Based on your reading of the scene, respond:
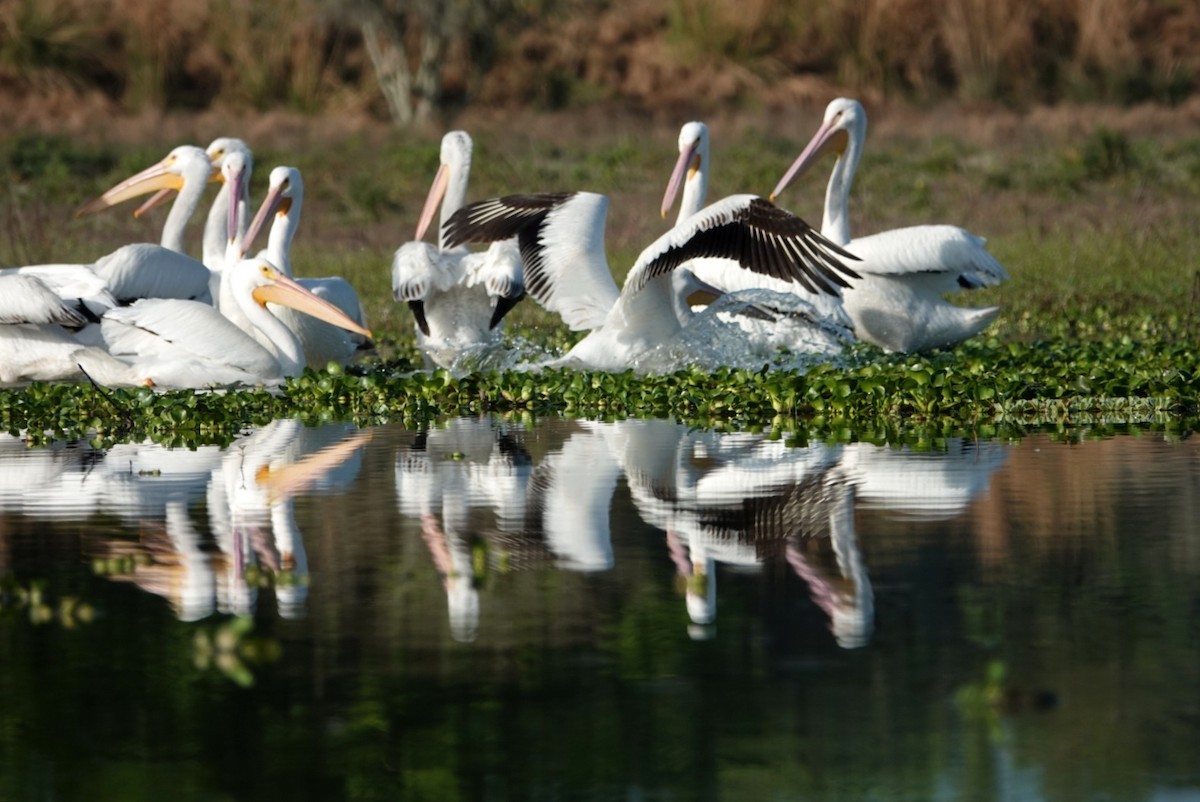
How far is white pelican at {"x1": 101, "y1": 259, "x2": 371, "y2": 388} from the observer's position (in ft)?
A: 29.3

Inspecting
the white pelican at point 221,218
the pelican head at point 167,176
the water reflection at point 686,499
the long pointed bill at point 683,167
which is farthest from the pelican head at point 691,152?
the pelican head at point 167,176

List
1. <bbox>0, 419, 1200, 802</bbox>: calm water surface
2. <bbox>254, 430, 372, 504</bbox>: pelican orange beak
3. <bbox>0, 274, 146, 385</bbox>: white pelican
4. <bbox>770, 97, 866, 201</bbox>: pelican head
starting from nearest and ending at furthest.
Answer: <bbox>0, 419, 1200, 802</bbox>: calm water surface
<bbox>254, 430, 372, 504</bbox>: pelican orange beak
<bbox>0, 274, 146, 385</bbox>: white pelican
<bbox>770, 97, 866, 201</bbox>: pelican head

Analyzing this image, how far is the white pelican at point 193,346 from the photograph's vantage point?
894 centimetres

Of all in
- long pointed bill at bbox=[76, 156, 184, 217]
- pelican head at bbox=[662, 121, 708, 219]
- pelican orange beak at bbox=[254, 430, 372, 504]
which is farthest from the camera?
long pointed bill at bbox=[76, 156, 184, 217]

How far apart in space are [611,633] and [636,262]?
4.72 metres

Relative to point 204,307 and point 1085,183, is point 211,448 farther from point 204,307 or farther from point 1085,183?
point 1085,183

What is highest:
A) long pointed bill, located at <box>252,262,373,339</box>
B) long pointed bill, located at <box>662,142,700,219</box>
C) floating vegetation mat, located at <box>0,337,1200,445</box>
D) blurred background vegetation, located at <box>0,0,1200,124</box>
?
blurred background vegetation, located at <box>0,0,1200,124</box>

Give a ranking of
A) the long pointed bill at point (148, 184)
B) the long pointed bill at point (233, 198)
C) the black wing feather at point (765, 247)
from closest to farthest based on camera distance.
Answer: the black wing feather at point (765, 247)
the long pointed bill at point (233, 198)
the long pointed bill at point (148, 184)

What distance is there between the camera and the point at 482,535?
528cm

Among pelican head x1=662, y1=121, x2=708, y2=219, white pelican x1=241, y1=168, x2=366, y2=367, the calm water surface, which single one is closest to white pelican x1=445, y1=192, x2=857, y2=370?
white pelican x1=241, y1=168, x2=366, y2=367

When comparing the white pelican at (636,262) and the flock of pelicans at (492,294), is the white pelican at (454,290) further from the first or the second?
the white pelican at (636,262)

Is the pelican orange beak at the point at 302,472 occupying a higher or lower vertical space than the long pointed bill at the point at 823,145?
lower

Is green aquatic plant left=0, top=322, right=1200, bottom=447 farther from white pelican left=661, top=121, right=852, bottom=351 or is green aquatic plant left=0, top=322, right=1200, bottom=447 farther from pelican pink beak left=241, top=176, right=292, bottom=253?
pelican pink beak left=241, top=176, right=292, bottom=253

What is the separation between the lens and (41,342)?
941 centimetres
